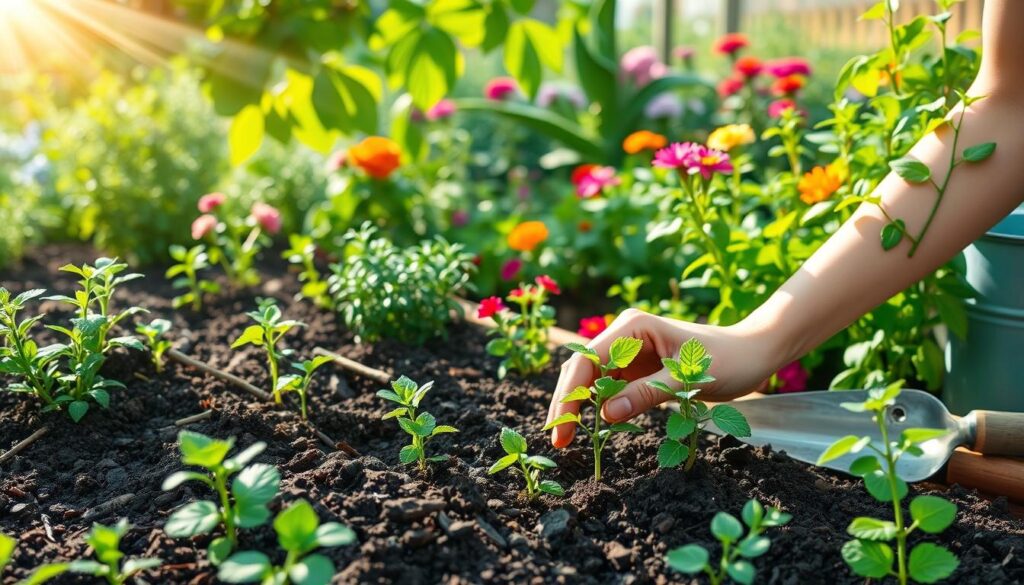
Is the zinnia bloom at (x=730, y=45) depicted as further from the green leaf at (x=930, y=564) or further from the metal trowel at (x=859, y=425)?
the green leaf at (x=930, y=564)

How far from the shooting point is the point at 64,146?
3334 millimetres

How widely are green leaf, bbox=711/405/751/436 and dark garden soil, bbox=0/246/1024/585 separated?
123mm

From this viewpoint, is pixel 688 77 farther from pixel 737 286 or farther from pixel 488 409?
pixel 488 409

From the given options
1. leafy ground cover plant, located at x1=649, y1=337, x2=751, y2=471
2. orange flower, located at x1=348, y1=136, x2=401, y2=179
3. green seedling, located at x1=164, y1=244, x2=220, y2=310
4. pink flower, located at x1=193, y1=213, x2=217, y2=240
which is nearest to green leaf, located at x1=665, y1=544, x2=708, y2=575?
leafy ground cover plant, located at x1=649, y1=337, x2=751, y2=471

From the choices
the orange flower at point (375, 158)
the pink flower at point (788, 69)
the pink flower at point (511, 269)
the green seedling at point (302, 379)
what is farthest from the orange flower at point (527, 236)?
the green seedling at point (302, 379)

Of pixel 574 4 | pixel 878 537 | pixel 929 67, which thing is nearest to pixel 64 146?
pixel 574 4

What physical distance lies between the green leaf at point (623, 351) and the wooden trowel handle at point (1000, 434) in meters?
0.65

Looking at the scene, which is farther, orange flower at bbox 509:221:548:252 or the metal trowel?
orange flower at bbox 509:221:548:252

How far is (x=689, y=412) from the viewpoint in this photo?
148 centimetres

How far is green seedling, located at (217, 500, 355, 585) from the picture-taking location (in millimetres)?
1046

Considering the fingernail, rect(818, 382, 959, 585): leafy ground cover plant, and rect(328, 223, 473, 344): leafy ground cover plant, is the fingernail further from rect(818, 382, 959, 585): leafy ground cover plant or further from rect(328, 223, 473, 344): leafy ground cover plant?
rect(328, 223, 473, 344): leafy ground cover plant

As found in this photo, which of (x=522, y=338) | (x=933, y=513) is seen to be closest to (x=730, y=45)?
(x=522, y=338)

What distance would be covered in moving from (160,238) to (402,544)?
2.41 metres

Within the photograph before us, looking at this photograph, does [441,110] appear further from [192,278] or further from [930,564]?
[930,564]
